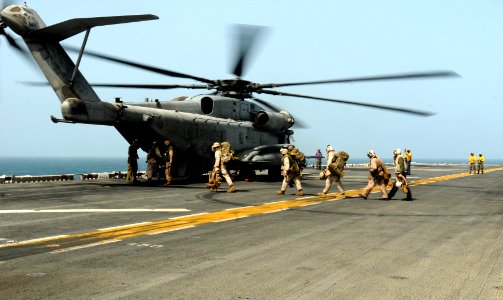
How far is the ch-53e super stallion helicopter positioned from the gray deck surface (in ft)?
21.6

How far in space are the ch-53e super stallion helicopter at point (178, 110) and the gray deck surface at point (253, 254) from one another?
658 centimetres

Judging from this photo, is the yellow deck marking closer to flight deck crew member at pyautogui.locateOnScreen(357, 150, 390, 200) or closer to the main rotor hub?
flight deck crew member at pyautogui.locateOnScreen(357, 150, 390, 200)

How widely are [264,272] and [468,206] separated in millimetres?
→ 10704

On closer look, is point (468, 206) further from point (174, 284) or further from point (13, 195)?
point (13, 195)

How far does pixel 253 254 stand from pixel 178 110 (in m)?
17.3

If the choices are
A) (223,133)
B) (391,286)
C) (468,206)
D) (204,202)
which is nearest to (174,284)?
(391,286)

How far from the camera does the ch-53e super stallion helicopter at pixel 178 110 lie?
17.9m

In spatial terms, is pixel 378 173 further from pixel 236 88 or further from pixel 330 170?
pixel 236 88

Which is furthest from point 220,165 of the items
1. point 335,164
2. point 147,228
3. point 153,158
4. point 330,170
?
point 147,228

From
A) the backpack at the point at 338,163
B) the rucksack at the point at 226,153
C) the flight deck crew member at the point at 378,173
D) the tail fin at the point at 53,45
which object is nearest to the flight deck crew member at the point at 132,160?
the tail fin at the point at 53,45

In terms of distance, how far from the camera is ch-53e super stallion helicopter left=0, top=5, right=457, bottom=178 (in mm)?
17891

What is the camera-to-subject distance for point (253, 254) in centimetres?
720

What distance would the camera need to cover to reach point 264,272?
6.07m

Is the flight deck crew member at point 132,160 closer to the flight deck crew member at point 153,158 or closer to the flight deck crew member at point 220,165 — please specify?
the flight deck crew member at point 153,158
